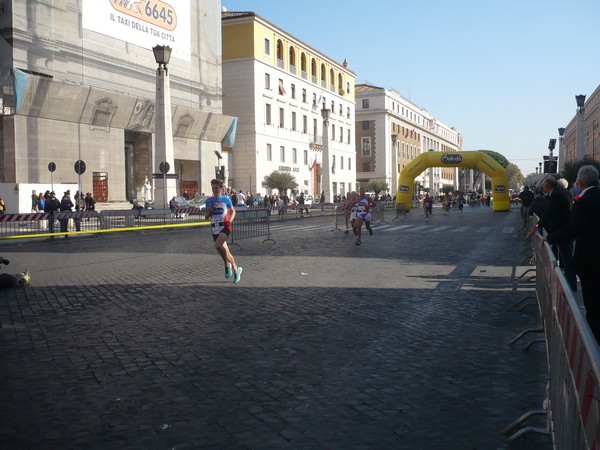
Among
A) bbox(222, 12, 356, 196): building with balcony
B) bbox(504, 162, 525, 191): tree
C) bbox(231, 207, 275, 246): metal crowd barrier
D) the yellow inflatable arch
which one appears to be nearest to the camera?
bbox(231, 207, 275, 246): metal crowd barrier

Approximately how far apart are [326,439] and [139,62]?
134ft

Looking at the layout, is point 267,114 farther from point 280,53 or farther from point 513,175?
point 513,175

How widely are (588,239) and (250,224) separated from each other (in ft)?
48.2

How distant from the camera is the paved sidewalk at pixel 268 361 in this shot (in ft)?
13.4

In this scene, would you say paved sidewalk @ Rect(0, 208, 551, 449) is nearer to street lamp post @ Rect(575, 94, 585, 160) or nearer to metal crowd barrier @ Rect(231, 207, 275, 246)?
metal crowd barrier @ Rect(231, 207, 275, 246)

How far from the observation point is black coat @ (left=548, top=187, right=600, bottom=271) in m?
6.05

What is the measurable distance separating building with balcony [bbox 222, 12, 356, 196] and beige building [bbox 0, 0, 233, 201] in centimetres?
598

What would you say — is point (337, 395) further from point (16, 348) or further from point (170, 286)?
point (170, 286)

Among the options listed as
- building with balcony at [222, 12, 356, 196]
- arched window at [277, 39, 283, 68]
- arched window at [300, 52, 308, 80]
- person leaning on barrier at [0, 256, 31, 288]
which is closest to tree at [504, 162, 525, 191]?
building with balcony at [222, 12, 356, 196]

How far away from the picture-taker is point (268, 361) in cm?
575

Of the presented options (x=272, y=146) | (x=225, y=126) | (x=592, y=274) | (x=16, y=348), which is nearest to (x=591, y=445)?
(x=592, y=274)

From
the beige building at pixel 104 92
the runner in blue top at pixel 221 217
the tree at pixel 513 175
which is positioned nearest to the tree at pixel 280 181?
the beige building at pixel 104 92

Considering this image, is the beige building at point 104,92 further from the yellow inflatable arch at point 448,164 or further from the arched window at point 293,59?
the yellow inflatable arch at point 448,164

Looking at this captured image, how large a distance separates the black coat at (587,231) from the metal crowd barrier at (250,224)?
13.2m
